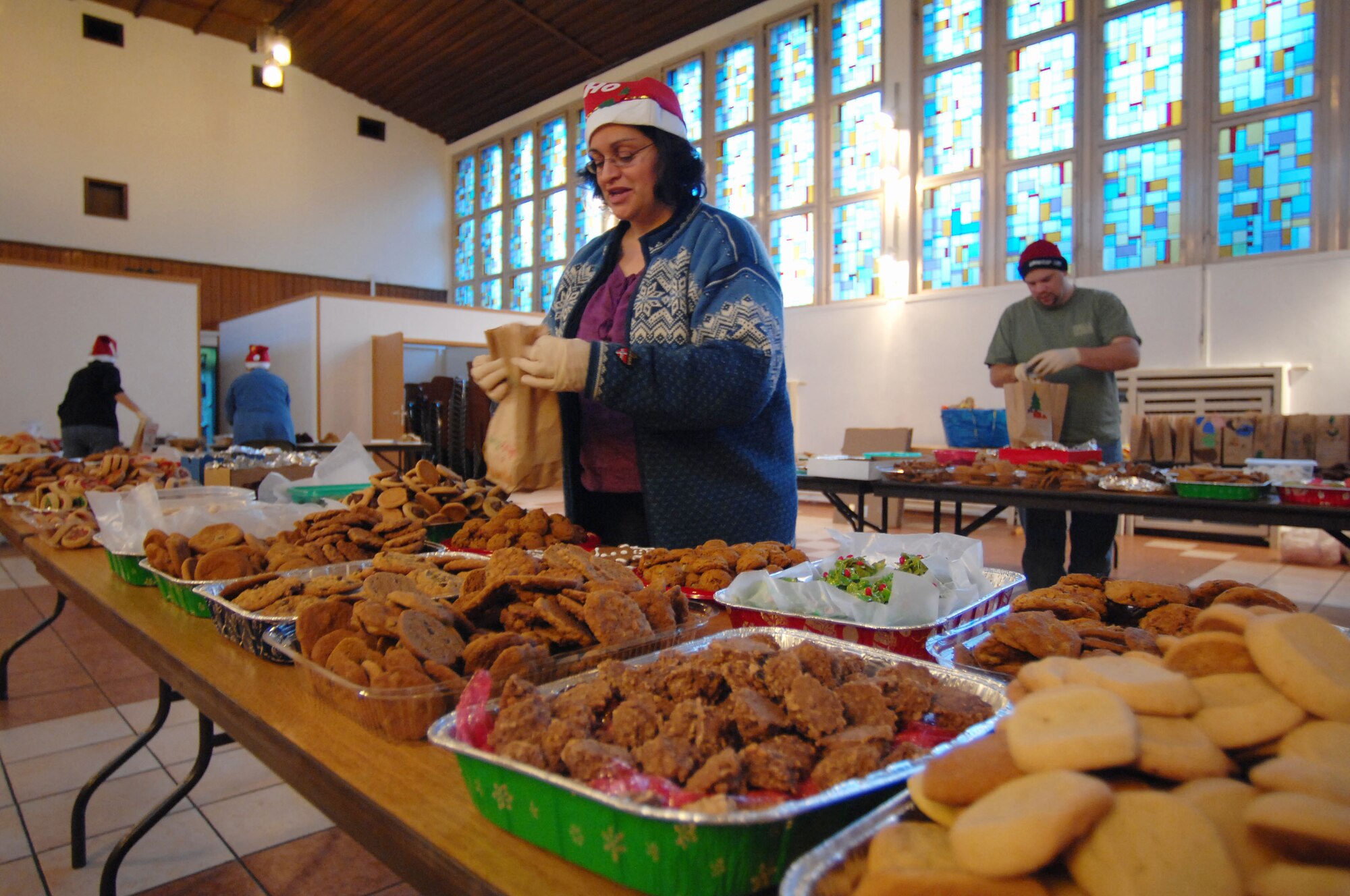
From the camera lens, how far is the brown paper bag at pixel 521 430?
4.80 ft

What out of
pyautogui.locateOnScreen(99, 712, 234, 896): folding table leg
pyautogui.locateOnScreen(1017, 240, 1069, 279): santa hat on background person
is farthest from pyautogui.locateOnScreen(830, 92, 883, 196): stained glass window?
pyautogui.locateOnScreen(99, 712, 234, 896): folding table leg

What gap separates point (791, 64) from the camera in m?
9.48

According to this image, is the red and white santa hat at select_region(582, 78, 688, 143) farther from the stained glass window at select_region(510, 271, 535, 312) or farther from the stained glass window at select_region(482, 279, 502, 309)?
the stained glass window at select_region(482, 279, 502, 309)

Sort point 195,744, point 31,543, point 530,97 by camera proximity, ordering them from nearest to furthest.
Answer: point 31,543 < point 195,744 < point 530,97

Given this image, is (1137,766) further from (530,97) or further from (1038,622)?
(530,97)

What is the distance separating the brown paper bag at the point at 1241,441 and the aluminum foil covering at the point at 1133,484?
12.4ft

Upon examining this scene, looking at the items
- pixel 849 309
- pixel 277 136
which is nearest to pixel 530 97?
pixel 277 136

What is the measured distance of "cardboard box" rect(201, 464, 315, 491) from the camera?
9.62 feet

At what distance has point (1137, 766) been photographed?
0.44m

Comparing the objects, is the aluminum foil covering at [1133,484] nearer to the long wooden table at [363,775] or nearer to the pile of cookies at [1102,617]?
the pile of cookies at [1102,617]

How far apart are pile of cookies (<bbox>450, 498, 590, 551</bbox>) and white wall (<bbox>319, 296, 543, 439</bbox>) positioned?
804cm

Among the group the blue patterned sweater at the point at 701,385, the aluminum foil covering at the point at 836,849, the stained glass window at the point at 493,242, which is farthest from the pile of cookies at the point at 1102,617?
the stained glass window at the point at 493,242

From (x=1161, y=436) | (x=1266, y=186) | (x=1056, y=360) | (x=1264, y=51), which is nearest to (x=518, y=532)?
(x=1056, y=360)

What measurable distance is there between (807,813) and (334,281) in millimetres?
14085
